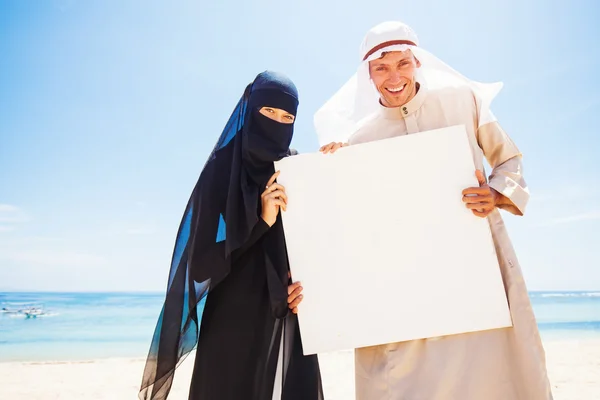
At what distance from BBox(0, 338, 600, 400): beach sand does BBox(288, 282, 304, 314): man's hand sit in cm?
472

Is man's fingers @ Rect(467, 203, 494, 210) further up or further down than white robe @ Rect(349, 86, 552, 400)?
further up

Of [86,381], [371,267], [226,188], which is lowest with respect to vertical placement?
[86,381]

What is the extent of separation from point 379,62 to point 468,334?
52.7 inches

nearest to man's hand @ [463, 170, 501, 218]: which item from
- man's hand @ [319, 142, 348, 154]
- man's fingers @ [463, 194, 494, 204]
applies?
man's fingers @ [463, 194, 494, 204]

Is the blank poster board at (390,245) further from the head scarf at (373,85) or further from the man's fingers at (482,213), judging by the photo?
the head scarf at (373,85)

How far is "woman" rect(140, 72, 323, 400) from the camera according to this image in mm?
2312

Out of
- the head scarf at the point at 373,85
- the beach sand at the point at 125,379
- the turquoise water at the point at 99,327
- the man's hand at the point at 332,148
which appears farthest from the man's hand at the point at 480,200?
the turquoise water at the point at 99,327

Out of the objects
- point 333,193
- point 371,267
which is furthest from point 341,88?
point 371,267

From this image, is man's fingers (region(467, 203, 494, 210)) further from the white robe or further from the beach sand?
the beach sand

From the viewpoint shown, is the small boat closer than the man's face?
No

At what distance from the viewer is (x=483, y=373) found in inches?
76.4

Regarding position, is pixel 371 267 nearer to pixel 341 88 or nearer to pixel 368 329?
pixel 368 329

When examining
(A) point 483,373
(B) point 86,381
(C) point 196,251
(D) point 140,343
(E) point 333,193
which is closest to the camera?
(A) point 483,373

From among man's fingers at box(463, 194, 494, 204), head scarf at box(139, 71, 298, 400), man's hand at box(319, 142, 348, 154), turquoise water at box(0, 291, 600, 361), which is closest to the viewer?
man's fingers at box(463, 194, 494, 204)
